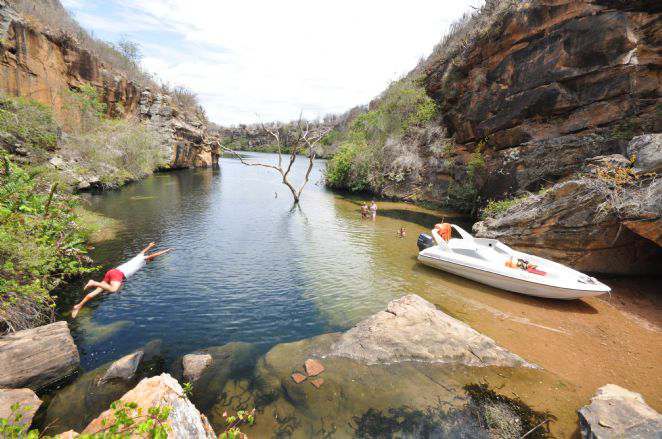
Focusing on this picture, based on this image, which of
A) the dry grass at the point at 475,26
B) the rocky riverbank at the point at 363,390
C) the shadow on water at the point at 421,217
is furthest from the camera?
the shadow on water at the point at 421,217

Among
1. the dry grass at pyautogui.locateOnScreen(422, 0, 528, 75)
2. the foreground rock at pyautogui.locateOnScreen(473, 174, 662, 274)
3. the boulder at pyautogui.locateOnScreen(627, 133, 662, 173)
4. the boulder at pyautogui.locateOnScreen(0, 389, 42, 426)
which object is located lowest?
the boulder at pyautogui.locateOnScreen(0, 389, 42, 426)

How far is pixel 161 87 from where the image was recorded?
52.4 m

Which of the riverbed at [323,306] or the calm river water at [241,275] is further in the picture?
the calm river water at [241,275]

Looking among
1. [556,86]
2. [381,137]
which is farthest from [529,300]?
[381,137]

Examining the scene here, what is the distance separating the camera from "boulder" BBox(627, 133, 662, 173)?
9367mm

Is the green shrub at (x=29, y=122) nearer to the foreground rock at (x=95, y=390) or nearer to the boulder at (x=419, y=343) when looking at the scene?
the foreground rock at (x=95, y=390)

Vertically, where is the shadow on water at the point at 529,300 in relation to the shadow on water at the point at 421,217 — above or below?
below

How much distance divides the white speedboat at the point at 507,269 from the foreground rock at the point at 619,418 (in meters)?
4.50

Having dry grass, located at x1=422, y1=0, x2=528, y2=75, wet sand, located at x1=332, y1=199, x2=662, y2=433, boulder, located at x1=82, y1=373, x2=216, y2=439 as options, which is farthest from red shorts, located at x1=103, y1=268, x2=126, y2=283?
dry grass, located at x1=422, y1=0, x2=528, y2=75

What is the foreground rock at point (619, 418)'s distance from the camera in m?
4.28

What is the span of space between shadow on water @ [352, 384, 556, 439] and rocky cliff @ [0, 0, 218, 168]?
36.4m

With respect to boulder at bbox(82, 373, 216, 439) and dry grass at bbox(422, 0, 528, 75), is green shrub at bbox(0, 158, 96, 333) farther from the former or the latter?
dry grass at bbox(422, 0, 528, 75)

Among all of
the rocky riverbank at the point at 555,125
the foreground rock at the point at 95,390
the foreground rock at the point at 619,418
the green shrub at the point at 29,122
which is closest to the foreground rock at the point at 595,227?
the rocky riverbank at the point at 555,125

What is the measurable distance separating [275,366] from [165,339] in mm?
3052
